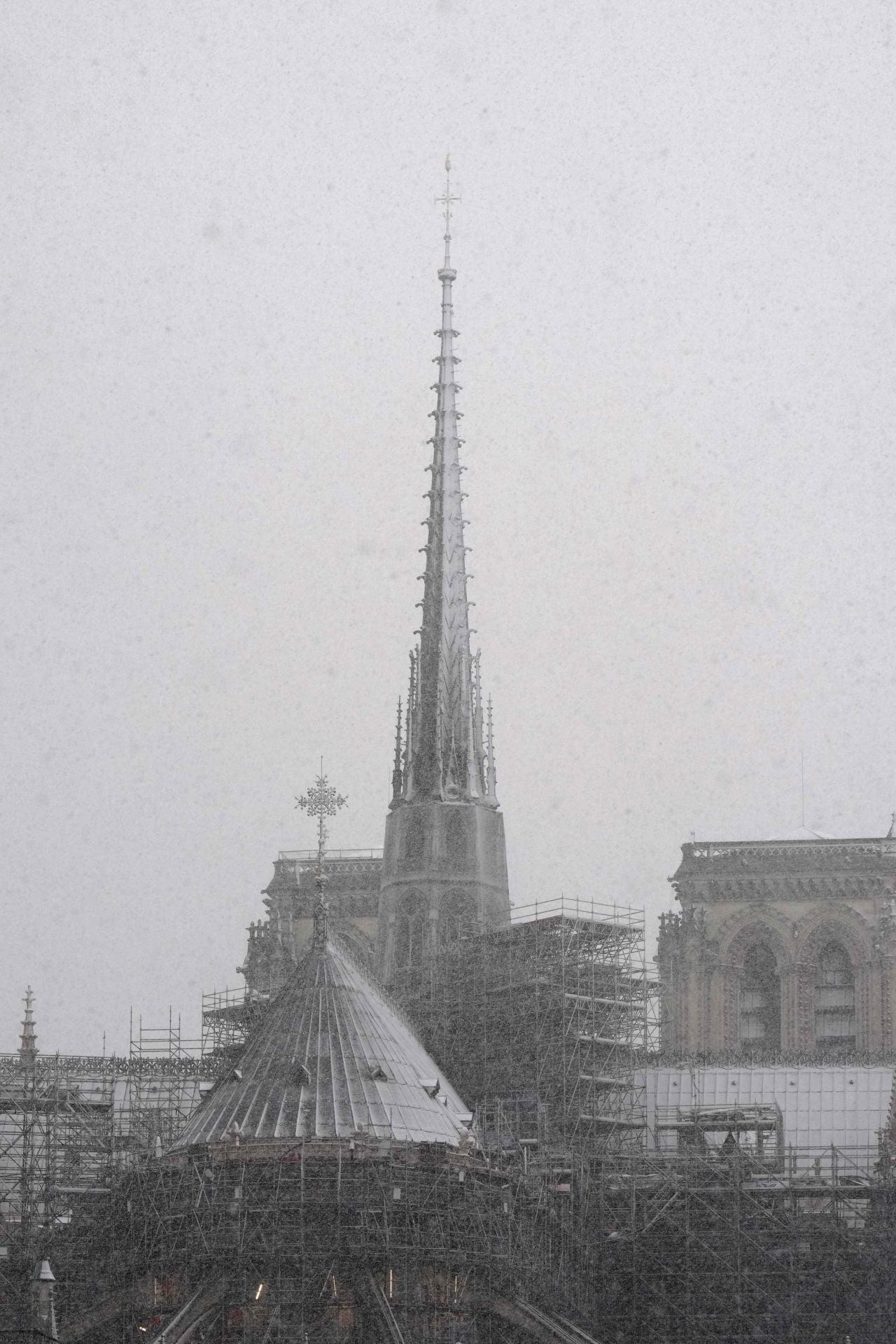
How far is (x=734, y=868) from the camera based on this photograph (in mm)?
124750

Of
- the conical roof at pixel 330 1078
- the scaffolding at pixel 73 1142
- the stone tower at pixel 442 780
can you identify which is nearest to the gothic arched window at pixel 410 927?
the stone tower at pixel 442 780

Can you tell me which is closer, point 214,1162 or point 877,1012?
point 214,1162

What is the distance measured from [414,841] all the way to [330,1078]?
3330 cm

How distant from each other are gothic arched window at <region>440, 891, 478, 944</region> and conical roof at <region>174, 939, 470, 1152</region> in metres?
21.7

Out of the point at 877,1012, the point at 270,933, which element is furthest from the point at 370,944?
the point at 877,1012

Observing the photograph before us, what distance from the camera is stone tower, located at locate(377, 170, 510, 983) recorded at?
123 m

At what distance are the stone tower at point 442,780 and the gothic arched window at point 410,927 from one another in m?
0.04

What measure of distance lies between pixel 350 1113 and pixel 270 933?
1734 inches

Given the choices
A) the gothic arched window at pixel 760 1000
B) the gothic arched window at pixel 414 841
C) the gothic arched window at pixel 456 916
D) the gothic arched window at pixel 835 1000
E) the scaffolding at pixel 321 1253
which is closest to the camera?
the scaffolding at pixel 321 1253

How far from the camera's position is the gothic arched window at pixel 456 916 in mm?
121250

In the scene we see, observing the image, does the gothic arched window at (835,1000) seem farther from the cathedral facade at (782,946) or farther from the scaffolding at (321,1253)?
the scaffolding at (321,1253)

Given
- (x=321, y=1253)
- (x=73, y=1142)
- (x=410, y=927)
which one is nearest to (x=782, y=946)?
(x=410, y=927)

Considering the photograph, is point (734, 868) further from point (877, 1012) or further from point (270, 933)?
point (270, 933)

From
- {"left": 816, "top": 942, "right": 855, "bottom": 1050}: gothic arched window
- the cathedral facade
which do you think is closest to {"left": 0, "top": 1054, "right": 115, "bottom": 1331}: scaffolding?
the cathedral facade
